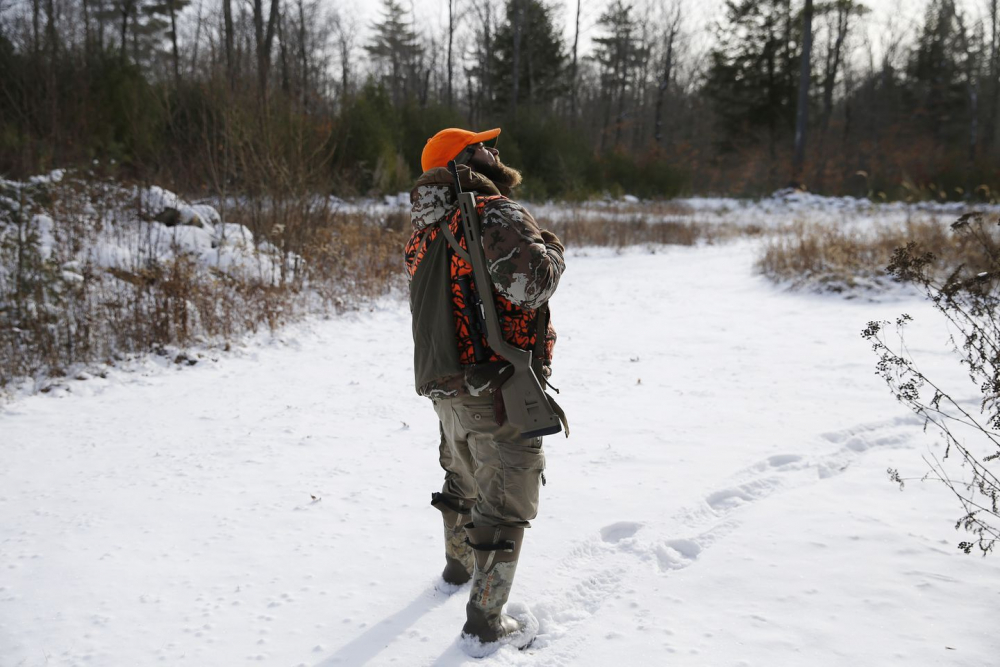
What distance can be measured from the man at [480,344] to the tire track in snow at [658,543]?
0.69 feet

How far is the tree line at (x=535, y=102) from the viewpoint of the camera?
954cm

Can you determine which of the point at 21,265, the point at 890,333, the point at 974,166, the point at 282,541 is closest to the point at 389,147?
the point at 21,265

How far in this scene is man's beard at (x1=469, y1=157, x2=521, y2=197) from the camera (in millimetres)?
2219

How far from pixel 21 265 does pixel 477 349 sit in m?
6.21

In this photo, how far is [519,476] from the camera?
215 centimetres

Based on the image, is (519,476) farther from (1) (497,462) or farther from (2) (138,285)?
(2) (138,285)

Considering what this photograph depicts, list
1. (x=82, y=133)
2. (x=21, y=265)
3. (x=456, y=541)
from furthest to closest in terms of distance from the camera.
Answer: (x=82, y=133), (x=21, y=265), (x=456, y=541)

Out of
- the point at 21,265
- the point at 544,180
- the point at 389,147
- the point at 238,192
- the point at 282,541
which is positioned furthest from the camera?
the point at 544,180

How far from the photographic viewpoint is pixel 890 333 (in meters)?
6.97

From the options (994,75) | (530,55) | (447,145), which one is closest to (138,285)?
(447,145)

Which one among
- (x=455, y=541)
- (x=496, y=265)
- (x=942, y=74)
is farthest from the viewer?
(x=942, y=74)

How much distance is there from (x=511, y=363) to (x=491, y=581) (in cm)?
74

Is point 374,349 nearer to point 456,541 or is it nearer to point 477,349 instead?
point 456,541

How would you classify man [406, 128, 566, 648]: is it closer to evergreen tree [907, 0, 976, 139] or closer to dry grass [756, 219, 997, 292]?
dry grass [756, 219, 997, 292]
